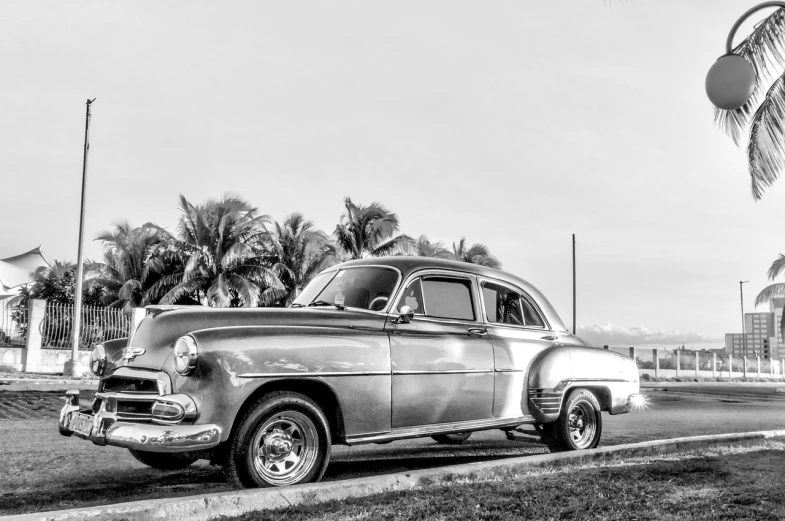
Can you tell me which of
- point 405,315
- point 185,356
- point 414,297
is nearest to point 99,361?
point 185,356

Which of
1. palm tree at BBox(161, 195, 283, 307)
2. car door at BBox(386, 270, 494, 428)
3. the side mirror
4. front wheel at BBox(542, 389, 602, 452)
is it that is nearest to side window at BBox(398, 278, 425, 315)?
car door at BBox(386, 270, 494, 428)

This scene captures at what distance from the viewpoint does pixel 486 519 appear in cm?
411

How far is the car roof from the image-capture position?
6215mm

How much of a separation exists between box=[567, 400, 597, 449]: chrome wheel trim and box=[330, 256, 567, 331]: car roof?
2.64 ft

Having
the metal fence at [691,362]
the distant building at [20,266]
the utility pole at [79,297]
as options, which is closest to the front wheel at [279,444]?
the utility pole at [79,297]

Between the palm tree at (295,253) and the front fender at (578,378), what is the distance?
25.2m

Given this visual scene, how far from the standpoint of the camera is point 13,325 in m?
22.9

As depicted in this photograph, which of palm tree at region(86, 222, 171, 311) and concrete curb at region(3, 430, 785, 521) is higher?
palm tree at region(86, 222, 171, 311)

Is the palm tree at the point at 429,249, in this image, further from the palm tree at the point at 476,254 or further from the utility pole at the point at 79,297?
the utility pole at the point at 79,297

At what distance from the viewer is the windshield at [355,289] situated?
19.5ft

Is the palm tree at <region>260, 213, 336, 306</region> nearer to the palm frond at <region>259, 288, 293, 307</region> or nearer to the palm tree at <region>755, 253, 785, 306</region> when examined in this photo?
the palm frond at <region>259, 288, 293, 307</region>

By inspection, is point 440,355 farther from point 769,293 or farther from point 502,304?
point 769,293

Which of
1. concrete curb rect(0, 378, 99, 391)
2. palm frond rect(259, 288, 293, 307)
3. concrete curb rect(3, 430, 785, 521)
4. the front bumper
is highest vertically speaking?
palm frond rect(259, 288, 293, 307)

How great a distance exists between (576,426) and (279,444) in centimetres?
353
